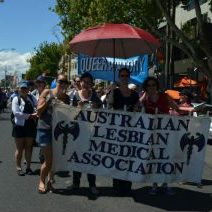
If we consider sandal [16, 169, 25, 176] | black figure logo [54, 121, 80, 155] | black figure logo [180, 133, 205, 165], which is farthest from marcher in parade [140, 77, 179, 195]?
sandal [16, 169, 25, 176]

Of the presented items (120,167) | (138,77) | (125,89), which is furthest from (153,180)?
(138,77)

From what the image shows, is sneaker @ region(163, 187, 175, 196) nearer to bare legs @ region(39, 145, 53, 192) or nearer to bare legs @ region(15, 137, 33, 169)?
bare legs @ region(39, 145, 53, 192)

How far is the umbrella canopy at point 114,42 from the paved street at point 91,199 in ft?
7.24

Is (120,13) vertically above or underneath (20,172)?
above

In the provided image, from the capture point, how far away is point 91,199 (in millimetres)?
8461

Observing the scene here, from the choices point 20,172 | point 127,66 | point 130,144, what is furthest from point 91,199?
point 127,66

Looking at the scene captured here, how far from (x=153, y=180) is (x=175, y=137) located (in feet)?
2.18

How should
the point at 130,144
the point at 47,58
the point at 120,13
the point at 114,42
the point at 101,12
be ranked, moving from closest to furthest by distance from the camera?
1. the point at 130,144
2. the point at 114,42
3. the point at 120,13
4. the point at 101,12
5. the point at 47,58

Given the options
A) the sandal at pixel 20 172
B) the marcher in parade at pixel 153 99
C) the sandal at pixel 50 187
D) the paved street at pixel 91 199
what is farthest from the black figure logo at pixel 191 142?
the sandal at pixel 20 172

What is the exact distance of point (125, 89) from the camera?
874cm

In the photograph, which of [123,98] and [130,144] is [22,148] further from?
[130,144]

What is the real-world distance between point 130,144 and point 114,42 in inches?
96.1

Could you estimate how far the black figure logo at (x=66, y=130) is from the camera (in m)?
8.64

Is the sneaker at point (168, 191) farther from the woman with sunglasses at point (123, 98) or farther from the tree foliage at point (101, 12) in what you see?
the tree foliage at point (101, 12)
